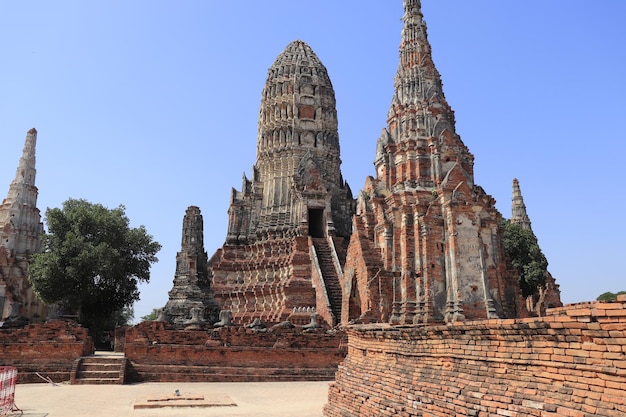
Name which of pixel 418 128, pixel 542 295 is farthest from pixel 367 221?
pixel 542 295

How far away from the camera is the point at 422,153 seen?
24.2 metres

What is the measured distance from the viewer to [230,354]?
67.1 feet

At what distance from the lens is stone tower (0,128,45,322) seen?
140ft

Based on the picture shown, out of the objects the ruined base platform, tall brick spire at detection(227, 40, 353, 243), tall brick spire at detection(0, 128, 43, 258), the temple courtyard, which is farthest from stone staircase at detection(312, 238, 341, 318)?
tall brick spire at detection(0, 128, 43, 258)

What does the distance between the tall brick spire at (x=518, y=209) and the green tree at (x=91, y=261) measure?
29.7 metres

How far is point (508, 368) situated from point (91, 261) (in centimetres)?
2875

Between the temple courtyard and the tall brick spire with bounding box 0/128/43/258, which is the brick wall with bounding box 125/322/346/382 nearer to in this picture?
the temple courtyard

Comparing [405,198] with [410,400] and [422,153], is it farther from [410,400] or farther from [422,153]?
[410,400]

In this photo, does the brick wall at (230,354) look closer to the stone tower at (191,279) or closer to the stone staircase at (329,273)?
the stone staircase at (329,273)

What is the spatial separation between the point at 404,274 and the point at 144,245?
64.4 ft

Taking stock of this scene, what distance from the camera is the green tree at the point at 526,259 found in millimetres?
35125

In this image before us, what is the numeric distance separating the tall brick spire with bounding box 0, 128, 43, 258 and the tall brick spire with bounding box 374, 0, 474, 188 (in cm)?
3267

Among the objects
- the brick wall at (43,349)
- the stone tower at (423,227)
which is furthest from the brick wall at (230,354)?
the stone tower at (423,227)

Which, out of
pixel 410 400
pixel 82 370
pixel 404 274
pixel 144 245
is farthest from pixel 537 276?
pixel 410 400
